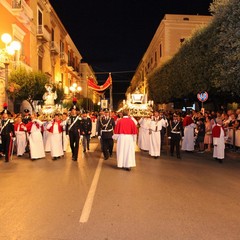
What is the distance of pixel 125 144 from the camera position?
422 inches

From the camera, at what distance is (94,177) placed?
945 centimetres

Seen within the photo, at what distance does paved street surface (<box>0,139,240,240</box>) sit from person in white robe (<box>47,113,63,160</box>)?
1335 mm

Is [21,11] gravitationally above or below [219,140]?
above

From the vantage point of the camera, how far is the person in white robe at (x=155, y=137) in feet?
44.5

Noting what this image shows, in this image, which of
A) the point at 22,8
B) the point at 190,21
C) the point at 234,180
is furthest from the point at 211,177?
the point at 190,21

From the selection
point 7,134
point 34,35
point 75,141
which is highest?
point 34,35

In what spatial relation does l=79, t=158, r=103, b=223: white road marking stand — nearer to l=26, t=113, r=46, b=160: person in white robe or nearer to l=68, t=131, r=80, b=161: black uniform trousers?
l=68, t=131, r=80, b=161: black uniform trousers

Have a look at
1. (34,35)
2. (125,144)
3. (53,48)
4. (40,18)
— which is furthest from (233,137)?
(53,48)

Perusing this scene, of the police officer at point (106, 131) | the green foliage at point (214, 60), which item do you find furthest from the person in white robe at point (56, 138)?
the green foliage at point (214, 60)

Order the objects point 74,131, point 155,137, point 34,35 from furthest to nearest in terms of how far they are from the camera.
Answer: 1. point 34,35
2. point 155,137
3. point 74,131

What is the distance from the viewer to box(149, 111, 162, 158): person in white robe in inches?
534

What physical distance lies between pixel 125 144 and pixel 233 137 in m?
6.96

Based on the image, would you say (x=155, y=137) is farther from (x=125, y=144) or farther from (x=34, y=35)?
(x=34, y=35)

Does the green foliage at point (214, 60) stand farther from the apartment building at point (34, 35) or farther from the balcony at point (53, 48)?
the balcony at point (53, 48)
